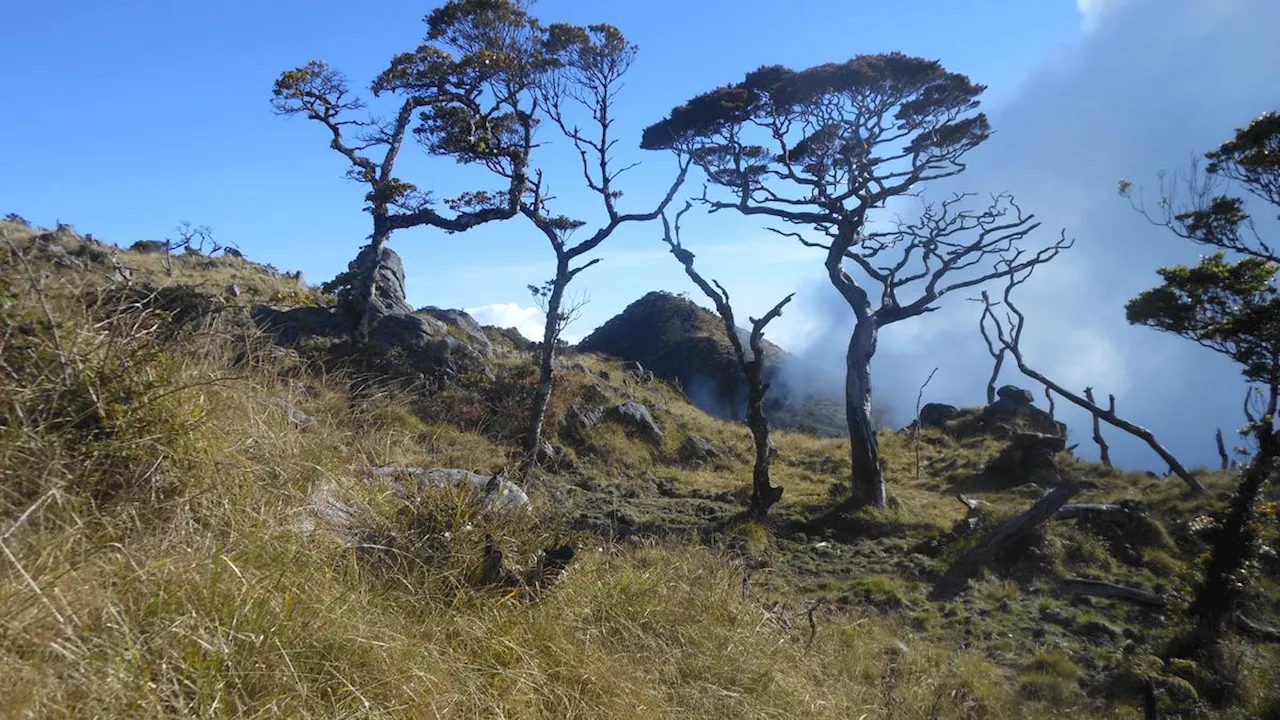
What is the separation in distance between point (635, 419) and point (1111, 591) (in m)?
9.19

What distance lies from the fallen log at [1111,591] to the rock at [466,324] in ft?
39.0

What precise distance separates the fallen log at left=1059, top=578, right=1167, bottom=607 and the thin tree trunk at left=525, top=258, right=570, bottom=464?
753 centimetres

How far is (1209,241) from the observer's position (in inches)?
633

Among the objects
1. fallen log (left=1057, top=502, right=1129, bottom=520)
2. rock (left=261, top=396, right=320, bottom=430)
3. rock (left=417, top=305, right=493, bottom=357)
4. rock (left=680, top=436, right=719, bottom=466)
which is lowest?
rock (left=261, top=396, right=320, bottom=430)

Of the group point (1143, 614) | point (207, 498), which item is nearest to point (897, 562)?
point (1143, 614)

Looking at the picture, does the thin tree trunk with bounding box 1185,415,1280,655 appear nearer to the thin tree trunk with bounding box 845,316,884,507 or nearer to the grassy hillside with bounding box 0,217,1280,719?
the grassy hillside with bounding box 0,217,1280,719

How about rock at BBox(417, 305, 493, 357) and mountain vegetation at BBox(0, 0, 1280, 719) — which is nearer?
mountain vegetation at BBox(0, 0, 1280, 719)

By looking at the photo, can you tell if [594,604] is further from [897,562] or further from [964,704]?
[897,562]

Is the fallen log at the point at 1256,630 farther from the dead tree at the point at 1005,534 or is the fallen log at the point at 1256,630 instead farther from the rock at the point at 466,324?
the rock at the point at 466,324

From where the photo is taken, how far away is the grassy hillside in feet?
9.79

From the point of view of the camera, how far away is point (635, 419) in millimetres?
16828

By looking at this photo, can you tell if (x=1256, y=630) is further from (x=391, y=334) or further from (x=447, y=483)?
(x=391, y=334)

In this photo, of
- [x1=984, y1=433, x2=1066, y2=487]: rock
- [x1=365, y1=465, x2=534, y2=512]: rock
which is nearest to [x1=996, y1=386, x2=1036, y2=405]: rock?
[x1=984, y1=433, x2=1066, y2=487]: rock

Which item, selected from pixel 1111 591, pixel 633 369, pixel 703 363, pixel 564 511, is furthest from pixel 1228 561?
pixel 703 363
